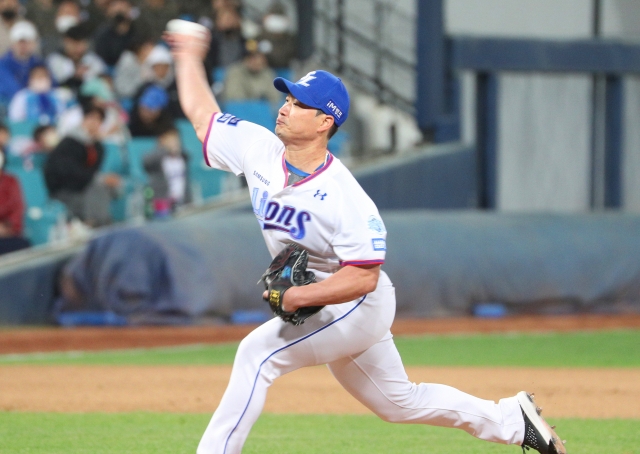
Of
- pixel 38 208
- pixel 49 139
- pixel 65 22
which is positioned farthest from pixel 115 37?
pixel 38 208

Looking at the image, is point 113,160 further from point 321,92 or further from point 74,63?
point 321,92

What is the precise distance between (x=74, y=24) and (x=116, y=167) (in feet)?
9.10

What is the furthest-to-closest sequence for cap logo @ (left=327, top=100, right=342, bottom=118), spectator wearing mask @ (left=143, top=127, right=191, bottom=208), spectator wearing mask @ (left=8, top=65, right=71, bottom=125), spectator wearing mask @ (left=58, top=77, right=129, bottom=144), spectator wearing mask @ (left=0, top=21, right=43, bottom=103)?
spectator wearing mask @ (left=0, top=21, right=43, bottom=103) < spectator wearing mask @ (left=8, top=65, right=71, bottom=125) < spectator wearing mask @ (left=58, top=77, right=129, bottom=144) < spectator wearing mask @ (left=143, top=127, right=191, bottom=208) < cap logo @ (left=327, top=100, right=342, bottom=118)

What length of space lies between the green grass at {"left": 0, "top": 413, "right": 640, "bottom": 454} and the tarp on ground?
4.37 m

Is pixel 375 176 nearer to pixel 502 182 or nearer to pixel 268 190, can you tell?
pixel 502 182

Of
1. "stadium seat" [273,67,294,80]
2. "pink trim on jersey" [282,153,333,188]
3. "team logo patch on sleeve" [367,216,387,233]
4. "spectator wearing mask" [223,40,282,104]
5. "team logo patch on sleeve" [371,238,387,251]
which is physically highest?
"pink trim on jersey" [282,153,333,188]

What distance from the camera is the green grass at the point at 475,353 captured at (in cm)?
927

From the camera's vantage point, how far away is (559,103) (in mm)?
15734

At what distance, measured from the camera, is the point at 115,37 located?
1385 centimetres

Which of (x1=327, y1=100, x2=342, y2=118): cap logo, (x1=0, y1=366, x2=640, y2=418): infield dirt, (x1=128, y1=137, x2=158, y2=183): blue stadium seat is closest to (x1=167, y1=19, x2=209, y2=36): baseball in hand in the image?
(x1=327, y1=100, x2=342, y2=118): cap logo

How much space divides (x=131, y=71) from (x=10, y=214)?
353 centimetres

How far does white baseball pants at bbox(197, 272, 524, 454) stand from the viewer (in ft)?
12.6

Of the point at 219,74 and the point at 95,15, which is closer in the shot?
the point at 95,15

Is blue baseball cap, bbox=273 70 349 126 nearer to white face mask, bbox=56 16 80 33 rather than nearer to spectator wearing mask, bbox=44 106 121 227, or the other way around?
spectator wearing mask, bbox=44 106 121 227
